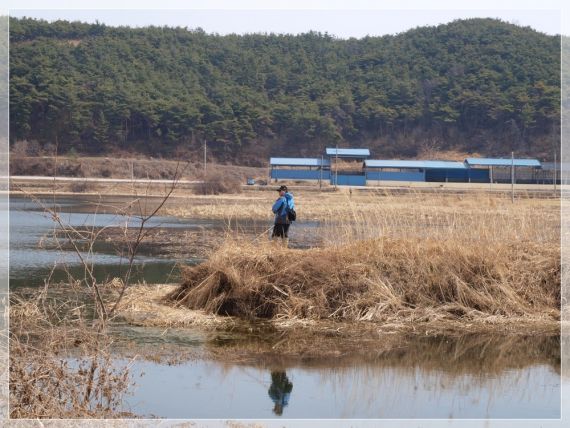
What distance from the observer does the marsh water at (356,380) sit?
26.8 ft

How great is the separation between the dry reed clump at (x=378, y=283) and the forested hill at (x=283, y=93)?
75.5 meters

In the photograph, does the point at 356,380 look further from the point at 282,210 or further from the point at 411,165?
the point at 411,165

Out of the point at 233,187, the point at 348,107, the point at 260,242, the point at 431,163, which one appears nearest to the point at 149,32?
the point at 348,107

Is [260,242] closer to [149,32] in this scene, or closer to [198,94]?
[198,94]

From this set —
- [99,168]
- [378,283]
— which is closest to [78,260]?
[378,283]

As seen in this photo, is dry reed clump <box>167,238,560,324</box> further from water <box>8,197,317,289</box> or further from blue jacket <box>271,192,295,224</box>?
blue jacket <box>271,192,295,224</box>

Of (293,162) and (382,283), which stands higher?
(293,162)

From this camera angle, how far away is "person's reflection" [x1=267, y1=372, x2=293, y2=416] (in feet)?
26.9

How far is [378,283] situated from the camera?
41.8 ft

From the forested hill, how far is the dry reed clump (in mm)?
75543

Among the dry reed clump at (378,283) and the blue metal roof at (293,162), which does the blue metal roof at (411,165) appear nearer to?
the blue metal roof at (293,162)

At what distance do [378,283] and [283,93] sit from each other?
100597 mm

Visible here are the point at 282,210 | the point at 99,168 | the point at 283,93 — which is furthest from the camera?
the point at 283,93

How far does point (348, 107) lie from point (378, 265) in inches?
3714
